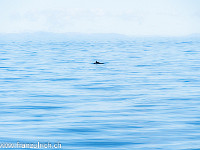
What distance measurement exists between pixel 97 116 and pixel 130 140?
3511 mm

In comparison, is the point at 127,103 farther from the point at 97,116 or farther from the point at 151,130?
the point at 151,130

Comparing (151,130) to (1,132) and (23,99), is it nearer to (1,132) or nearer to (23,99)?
(1,132)

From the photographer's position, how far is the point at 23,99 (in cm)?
2039

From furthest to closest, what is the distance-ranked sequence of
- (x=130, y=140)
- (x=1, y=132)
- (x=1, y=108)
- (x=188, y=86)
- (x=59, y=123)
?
(x=188, y=86), (x=1, y=108), (x=59, y=123), (x=1, y=132), (x=130, y=140)

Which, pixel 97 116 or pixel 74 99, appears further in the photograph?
pixel 74 99

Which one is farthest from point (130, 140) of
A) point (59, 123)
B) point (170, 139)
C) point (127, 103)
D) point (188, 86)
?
point (188, 86)

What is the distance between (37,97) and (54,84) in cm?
555

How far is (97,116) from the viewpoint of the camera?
15961 mm

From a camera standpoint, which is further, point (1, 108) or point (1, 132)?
point (1, 108)

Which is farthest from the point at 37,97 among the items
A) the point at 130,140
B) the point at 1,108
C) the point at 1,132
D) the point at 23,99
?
the point at 130,140

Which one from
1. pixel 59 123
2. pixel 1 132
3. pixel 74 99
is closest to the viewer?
pixel 1 132

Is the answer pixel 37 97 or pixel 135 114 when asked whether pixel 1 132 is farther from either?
pixel 37 97

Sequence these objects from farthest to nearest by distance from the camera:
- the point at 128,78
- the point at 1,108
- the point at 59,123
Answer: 1. the point at 128,78
2. the point at 1,108
3. the point at 59,123

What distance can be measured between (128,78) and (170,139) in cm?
1719
